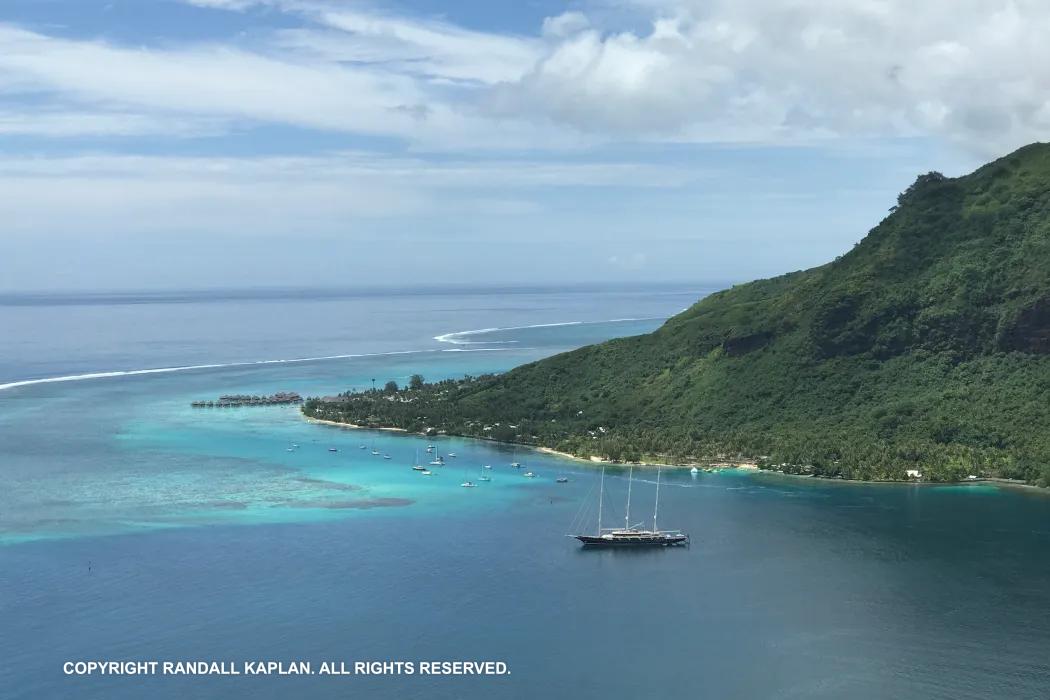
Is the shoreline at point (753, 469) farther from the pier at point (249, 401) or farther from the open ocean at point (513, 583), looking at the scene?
the pier at point (249, 401)

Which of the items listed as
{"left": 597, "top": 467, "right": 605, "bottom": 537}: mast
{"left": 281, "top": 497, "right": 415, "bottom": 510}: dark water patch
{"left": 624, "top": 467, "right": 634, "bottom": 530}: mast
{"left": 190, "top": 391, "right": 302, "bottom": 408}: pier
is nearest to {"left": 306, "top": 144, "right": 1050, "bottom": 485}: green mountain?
{"left": 624, "top": 467, "right": 634, "bottom": 530}: mast

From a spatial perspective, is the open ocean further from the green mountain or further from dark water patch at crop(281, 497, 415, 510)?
the green mountain

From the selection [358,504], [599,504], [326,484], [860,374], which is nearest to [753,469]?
[599,504]

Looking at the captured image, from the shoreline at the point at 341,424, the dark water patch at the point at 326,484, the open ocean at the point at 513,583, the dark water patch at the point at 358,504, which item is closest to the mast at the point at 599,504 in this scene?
the open ocean at the point at 513,583

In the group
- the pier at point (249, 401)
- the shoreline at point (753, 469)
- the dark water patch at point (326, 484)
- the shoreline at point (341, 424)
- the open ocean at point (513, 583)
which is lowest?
the open ocean at point (513, 583)

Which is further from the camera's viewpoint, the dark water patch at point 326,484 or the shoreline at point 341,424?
the shoreline at point 341,424

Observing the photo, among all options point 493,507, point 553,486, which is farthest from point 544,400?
point 493,507

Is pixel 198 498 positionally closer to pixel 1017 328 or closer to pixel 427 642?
pixel 427 642
